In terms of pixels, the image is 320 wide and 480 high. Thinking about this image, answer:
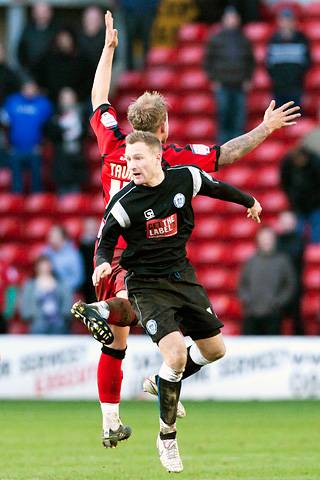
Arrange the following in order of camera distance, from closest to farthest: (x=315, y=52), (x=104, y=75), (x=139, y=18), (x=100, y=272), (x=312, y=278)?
(x=100, y=272) → (x=104, y=75) → (x=312, y=278) → (x=139, y=18) → (x=315, y=52)

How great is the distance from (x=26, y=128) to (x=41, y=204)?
1292mm

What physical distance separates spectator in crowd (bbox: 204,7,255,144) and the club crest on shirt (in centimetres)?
1102

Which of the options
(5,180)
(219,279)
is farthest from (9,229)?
(219,279)

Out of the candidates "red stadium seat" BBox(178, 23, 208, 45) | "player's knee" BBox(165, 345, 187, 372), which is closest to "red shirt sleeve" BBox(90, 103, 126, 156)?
"player's knee" BBox(165, 345, 187, 372)

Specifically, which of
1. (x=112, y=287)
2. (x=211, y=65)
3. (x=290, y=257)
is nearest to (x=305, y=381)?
(x=290, y=257)

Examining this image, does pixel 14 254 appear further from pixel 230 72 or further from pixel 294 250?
pixel 294 250

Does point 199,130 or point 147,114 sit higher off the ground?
point 147,114

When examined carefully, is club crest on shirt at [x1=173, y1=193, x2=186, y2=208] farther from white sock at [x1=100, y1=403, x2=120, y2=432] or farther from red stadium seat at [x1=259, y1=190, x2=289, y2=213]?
red stadium seat at [x1=259, y1=190, x2=289, y2=213]

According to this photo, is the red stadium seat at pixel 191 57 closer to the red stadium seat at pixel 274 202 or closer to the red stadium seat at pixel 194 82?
the red stadium seat at pixel 194 82

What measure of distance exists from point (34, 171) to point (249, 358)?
5713 millimetres

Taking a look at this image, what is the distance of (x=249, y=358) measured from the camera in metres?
16.8

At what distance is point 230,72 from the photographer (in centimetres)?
2028

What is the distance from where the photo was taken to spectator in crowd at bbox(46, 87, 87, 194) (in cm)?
2017

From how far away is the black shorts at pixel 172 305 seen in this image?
9133mm
